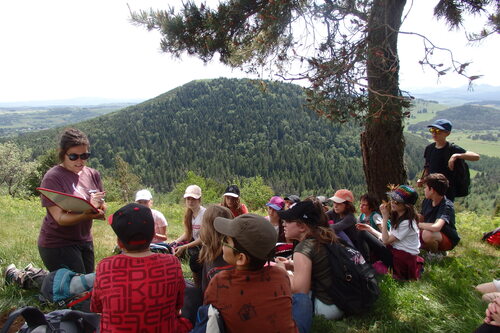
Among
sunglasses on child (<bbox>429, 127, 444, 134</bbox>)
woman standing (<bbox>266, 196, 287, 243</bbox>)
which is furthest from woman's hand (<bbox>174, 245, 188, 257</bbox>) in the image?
sunglasses on child (<bbox>429, 127, 444, 134</bbox>)

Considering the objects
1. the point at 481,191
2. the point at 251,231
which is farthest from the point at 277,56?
the point at 481,191

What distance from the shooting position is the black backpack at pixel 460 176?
4278 millimetres

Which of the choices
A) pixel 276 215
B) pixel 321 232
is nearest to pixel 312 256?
pixel 321 232

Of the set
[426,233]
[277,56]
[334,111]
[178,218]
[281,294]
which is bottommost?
[178,218]

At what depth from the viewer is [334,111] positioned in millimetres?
3551

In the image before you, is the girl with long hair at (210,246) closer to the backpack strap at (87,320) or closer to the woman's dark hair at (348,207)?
the backpack strap at (87,320)

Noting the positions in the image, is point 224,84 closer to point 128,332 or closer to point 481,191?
point 481,191

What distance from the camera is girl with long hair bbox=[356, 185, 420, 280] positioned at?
11.7 feet

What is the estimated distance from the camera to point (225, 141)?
119 m

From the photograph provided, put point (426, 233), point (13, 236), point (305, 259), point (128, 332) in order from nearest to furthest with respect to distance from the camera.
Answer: point (128, 332) → point (305, 259) → point (426, 233) → point (13, 236)

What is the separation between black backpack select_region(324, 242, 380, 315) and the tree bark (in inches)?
58.7

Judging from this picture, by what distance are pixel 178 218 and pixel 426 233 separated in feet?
22.6

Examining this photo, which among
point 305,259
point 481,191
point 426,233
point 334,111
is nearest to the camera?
point 305,259

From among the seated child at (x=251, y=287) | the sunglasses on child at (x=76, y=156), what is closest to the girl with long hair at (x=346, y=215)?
the seated child at (x=251, y=287)
